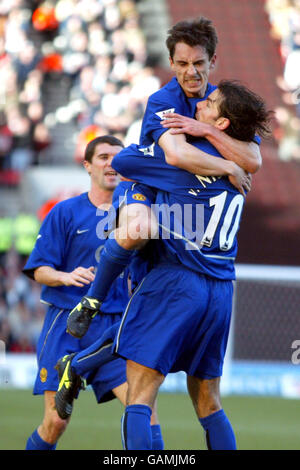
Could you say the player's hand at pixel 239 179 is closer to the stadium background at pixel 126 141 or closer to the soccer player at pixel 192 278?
the soccer player at pixel 192 278

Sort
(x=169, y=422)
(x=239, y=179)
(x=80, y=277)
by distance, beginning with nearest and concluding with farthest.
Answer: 1. (x=239, y=179)
2. (x=80, y=277)
3. (x=169, y=422)

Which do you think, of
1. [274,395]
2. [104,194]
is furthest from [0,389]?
[104,194]

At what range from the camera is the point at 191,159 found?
3.71 m

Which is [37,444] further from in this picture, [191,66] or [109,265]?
[191,66]

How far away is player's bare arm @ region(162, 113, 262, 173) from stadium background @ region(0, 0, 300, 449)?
377cm

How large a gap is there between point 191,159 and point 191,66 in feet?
1.61

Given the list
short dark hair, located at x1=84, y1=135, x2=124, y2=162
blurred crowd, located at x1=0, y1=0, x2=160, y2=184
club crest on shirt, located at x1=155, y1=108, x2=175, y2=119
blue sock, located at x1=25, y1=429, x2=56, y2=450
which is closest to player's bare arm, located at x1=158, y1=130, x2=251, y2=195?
club crest on shirt, located at x1=155, y1=108, x2=175, y2=119

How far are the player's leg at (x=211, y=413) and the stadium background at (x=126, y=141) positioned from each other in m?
3.21

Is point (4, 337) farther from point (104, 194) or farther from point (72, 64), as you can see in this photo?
point (104, 194)

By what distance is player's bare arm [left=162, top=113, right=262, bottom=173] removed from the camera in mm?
3779

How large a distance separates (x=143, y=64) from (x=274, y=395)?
24.2ft

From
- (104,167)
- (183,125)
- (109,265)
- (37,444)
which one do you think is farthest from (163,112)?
(37,444)

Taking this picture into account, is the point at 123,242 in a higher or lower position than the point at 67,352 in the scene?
higher

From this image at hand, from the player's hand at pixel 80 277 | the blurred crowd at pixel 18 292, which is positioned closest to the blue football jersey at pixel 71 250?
the player's hand at pixel 80 277
